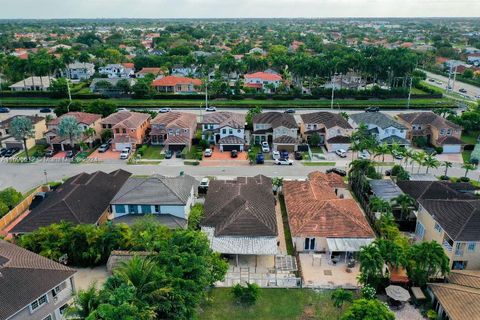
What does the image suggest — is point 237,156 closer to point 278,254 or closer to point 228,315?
point 278,254

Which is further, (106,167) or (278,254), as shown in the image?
(106,167)

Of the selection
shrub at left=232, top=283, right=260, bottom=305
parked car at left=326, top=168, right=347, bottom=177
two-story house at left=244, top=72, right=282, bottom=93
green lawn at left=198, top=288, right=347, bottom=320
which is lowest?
green lawn at left=198, top=288, right=347, bottom=320

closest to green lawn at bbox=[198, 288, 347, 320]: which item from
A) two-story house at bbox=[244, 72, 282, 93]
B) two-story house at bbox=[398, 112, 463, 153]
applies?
two-story house at bbox=[398, 112, 463, 153]

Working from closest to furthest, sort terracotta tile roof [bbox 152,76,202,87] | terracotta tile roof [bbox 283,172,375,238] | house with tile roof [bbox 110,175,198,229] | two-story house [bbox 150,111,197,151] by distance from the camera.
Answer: terracotta tile roof [bbox 283,172,375,238], house with tile roof [bbox 110,175,198,229], two-story house [bbox 150,111,197,151], terracotta tile roof [bbox 152,76,202,87]

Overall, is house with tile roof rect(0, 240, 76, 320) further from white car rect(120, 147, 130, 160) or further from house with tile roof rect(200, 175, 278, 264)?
white car rect(120, 147, 130, 160)

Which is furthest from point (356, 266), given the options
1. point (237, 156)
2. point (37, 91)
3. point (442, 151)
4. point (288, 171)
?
point (37, 91)

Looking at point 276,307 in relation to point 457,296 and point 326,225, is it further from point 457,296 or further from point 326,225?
point 457,296
